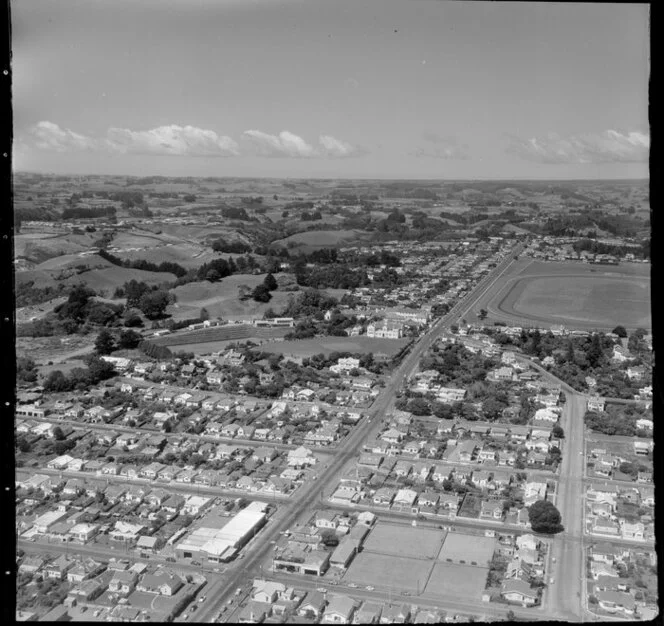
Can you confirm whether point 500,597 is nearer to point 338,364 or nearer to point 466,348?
point 338,364

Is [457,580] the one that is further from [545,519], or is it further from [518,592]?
[545,519]

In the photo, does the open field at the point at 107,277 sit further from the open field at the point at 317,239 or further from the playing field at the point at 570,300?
the playing field at the point at 570,300

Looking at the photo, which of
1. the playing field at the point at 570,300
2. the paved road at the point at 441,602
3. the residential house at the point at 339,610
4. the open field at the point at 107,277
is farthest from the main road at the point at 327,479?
the open field at the point at 107,277

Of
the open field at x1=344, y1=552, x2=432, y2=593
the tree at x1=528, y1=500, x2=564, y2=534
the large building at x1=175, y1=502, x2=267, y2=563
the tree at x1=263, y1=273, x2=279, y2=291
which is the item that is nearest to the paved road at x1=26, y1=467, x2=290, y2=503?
the large building at x1=175, y1=502, x2=267, y2=563

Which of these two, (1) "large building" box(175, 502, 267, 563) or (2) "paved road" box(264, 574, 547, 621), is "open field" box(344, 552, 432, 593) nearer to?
(2) "paved road" box(264, 574, 547, 621)

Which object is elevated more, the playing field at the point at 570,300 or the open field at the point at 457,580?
the playing field at the point at 570,300
